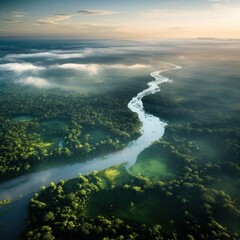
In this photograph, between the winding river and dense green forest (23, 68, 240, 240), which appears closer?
dense green forest (23, 68, 240, 240)

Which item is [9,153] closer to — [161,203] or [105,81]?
[161,203]

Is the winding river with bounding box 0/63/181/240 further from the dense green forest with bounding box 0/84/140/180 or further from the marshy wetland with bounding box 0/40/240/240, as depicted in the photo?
the dense green forest with bounding box 0/84/140/180

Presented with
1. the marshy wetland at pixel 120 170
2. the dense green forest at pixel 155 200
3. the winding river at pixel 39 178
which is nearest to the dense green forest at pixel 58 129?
the marshy wetland at pixel 120 170

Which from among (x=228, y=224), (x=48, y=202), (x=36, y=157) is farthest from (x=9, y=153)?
(x=228, y=224)

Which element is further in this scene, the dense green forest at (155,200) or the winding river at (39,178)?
the winding river at (39,178)

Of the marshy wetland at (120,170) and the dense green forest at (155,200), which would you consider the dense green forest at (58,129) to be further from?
the dense green forest at (155,200)

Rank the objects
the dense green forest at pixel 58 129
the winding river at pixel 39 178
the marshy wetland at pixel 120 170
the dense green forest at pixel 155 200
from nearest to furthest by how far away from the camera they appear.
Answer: the dense green forest at pixel 155 200 < the marshy wetland at pixel 120 170 < the winding river at pixel 39 178 < the dense green forest at pixel 58 129

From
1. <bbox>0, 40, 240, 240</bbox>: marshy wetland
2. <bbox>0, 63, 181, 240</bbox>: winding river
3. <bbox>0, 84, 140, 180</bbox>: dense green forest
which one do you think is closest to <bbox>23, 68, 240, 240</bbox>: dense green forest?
<bbox>0, 40, 240, 240</bbox>: marshy wetland

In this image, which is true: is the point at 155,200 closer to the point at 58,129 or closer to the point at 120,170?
the point at 120,170

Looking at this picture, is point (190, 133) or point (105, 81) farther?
point (105, 81)
